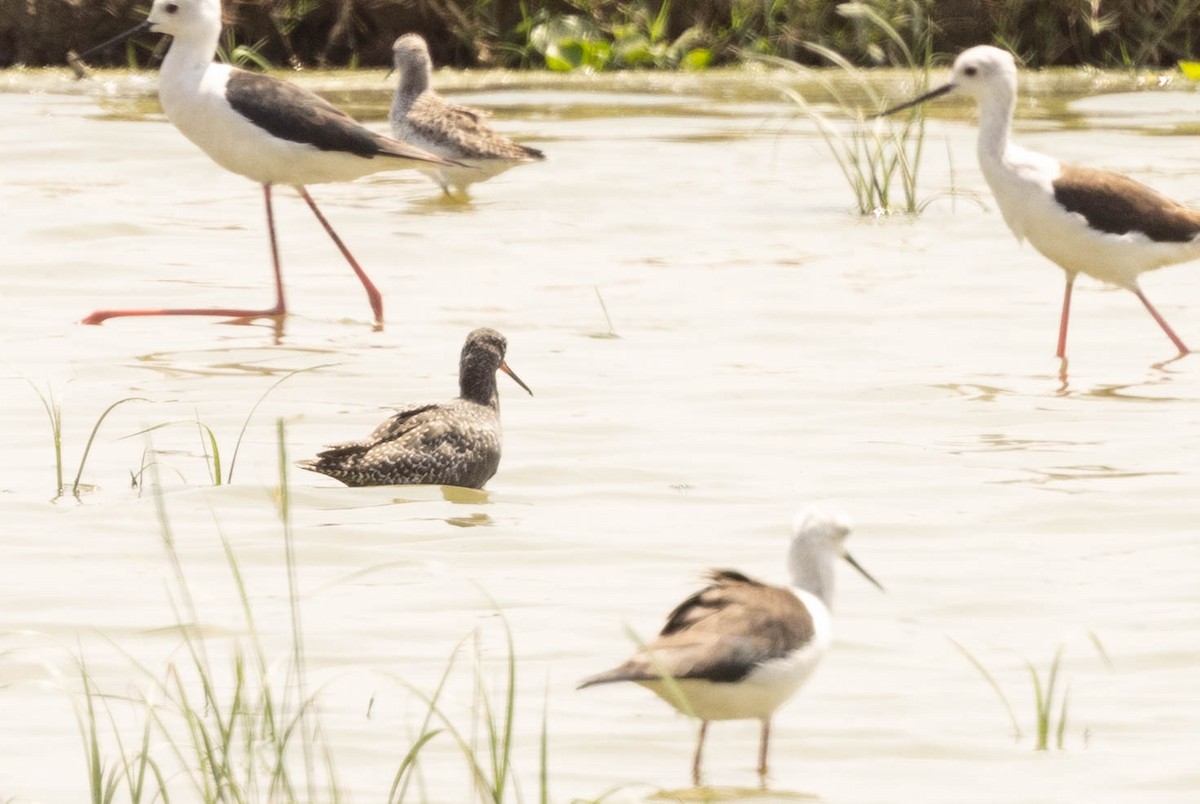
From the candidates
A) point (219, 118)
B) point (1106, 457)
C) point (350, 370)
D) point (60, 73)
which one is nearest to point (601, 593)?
point (1106, 457)

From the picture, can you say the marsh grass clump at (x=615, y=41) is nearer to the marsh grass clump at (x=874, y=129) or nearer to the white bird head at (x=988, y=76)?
the marsh grass clump at (x=874, y=129)

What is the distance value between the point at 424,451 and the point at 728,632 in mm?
2754

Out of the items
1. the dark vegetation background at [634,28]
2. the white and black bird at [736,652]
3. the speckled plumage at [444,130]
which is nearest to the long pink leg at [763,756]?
the white and black bird at [736,652]

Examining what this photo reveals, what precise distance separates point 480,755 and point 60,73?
13024 mm

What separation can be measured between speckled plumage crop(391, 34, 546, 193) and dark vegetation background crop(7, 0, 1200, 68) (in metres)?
2.42

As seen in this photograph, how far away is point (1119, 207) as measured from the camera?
921 cm

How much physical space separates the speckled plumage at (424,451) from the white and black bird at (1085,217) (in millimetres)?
3016

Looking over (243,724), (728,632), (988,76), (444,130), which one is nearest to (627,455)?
(728,632)

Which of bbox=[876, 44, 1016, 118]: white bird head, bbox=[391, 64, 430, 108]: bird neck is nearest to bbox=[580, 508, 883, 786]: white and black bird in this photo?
bbox=[876, 44, 1016, 118]: white bird head

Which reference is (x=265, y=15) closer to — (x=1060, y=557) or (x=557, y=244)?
(x=557, y=244)

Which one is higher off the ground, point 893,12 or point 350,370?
point 893,12

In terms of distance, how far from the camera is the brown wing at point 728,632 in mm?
4215

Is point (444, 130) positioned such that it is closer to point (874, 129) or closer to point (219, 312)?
point (874, 129)

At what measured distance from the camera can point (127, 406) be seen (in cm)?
801
